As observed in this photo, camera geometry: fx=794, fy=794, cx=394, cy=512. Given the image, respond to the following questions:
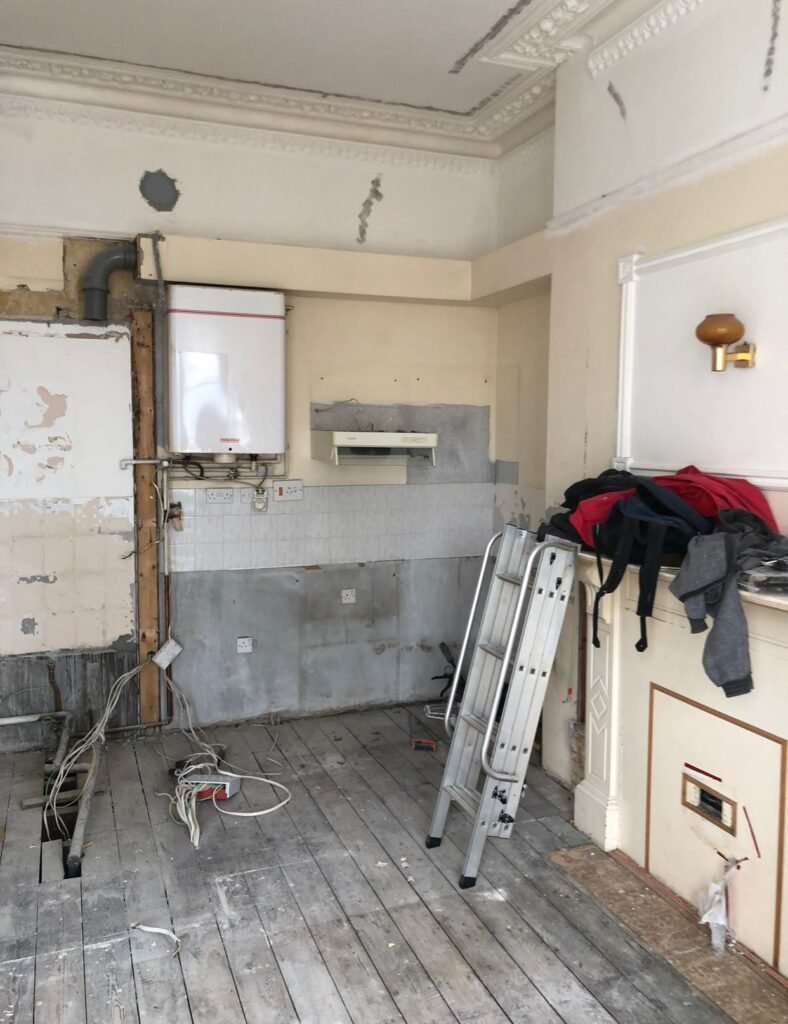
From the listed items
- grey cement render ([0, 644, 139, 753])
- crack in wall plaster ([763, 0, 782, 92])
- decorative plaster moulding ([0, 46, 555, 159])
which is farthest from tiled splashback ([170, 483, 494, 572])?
crack in wall plaster ([763, 0, 782, 92])

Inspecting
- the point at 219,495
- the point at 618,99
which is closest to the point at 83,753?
the point at 219,495

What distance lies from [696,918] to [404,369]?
309 centimetres

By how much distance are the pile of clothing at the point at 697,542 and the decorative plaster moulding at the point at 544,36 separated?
6.01ft

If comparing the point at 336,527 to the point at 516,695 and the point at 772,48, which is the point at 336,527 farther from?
the point at 772,48

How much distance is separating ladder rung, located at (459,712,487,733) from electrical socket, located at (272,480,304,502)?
5.83ft

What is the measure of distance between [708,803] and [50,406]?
337 cm

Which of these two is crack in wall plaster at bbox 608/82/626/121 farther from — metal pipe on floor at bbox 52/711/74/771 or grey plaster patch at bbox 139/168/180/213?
metal pipe on floor at bbox 52/711/74/771

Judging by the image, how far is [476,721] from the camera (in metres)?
3.02

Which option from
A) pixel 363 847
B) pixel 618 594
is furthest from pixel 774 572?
pixel 363 847

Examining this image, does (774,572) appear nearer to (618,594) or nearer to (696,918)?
(618,594)

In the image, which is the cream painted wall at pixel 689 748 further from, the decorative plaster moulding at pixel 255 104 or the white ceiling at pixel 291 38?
the decorative plaster moulding at pixel 255 104

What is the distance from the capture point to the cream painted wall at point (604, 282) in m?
2.56

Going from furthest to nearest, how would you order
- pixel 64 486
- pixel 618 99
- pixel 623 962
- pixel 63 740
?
pixel 64 486, pixel 63 740, pixel 618 99, pixel 623 962

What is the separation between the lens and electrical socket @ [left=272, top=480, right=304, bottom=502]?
4.38 meters
